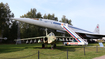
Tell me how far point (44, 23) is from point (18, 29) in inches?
748

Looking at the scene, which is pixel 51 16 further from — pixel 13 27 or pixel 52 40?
pixel 52 40

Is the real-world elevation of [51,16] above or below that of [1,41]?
above

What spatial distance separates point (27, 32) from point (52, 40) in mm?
25118

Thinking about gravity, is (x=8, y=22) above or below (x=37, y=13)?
below

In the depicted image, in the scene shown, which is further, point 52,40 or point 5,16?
point 5,16

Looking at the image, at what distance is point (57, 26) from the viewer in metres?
20.0

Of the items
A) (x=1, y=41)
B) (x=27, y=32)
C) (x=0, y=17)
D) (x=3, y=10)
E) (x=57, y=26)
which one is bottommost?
(x=1, y=41)

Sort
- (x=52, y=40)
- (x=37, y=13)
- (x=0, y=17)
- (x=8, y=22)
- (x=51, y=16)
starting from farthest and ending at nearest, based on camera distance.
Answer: (x=51, y=16), (x=37, y=13), (x=8, y=22), (x=0, y=17), (x=52, y=40)

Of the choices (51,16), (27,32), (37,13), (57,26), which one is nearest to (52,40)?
(57,26)

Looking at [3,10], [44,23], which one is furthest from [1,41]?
[44,23]

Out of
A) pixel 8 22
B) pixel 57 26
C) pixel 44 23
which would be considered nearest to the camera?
pixel 44 23

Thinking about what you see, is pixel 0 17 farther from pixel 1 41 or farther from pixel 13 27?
pixel 1 41

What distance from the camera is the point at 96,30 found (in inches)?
1304

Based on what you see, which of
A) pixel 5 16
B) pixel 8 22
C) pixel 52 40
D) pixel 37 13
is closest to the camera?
pixel 52 40
